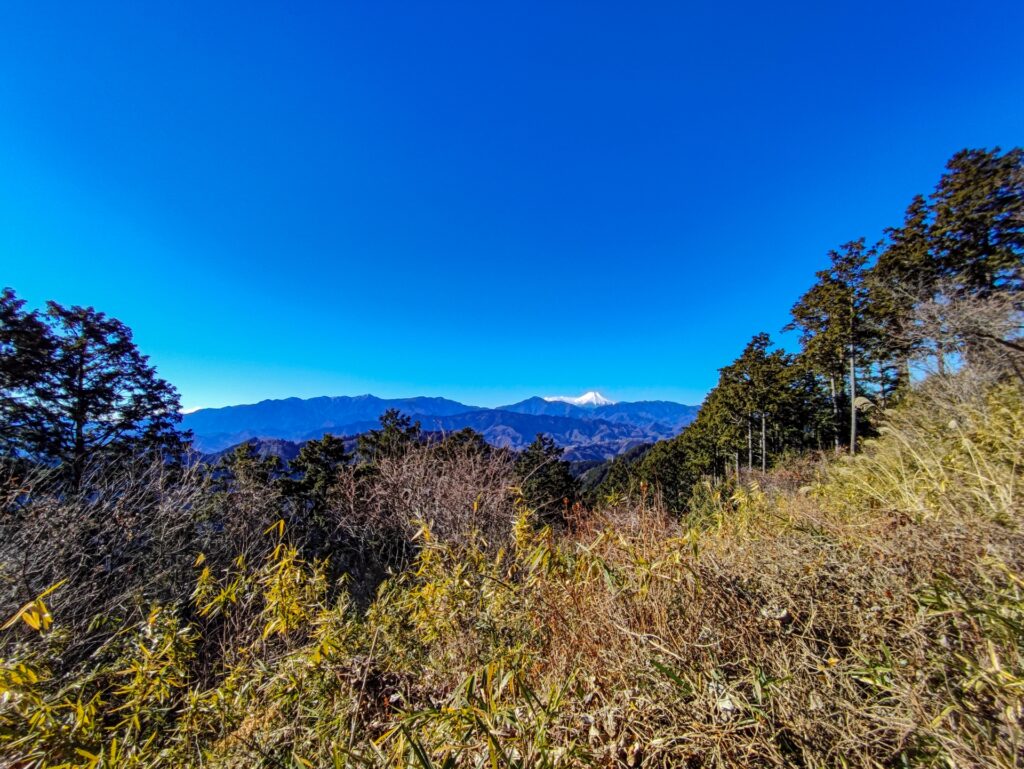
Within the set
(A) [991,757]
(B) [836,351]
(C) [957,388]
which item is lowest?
(A) [991,757]

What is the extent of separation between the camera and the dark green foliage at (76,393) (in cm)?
1269

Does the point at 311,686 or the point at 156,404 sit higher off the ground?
the point at 156,404

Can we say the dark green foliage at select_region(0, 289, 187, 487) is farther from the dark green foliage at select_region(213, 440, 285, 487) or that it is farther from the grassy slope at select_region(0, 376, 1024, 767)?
the grassy slope at select_region(0, 376, 1024, 767)

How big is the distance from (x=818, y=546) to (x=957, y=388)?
5.63 metres

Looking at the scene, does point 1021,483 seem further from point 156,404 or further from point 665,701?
point 156,404

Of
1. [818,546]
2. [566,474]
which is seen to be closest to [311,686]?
[818,546]

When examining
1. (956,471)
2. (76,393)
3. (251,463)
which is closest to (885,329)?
(956,471)

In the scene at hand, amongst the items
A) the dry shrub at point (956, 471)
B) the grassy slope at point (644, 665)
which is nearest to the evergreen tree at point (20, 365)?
the grassy slope at point (644, 665)

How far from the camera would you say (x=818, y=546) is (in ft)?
6.93

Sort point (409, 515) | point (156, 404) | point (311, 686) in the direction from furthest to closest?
point (156, 404) → point (409, 515) → point (311, 686)

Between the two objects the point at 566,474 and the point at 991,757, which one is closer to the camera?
the point at 991,757

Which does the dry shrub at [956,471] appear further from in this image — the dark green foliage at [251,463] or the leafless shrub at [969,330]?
the dark green foliage at [251,463]

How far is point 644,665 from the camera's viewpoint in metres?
1.47

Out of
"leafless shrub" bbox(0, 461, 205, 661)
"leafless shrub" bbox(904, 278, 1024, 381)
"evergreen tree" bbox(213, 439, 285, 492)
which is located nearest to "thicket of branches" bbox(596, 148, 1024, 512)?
"leafless shrub" bbox(904, 278, 1024, 381)
